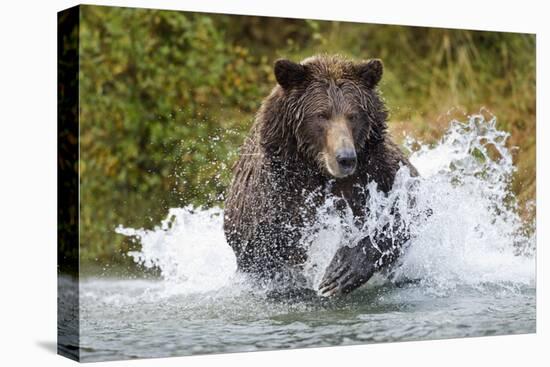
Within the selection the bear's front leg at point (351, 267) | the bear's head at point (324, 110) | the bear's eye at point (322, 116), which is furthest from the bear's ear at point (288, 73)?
the bear's front leg at point (351, 267)

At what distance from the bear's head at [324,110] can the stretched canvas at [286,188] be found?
0.05ft

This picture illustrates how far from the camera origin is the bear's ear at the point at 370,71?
25.4 ft

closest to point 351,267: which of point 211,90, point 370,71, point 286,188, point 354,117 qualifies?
point 286,188

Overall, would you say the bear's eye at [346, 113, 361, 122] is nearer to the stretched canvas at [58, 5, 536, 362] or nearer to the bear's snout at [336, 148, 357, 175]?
the stretched canvas at [58, 5, 536, 362]

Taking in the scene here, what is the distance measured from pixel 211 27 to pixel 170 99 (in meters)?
0.80

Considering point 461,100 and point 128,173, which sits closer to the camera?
point 128,173

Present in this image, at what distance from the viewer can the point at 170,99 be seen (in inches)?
365

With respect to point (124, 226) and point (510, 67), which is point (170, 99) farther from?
point (510, 67)

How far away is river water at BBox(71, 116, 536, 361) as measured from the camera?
288 inches

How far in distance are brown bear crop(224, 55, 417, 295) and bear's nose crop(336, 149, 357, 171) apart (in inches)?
4.9

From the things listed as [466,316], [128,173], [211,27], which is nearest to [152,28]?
[211,27]

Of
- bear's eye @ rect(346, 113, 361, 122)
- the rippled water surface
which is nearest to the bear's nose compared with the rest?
bear's eye @ rect(346, 113, 361, 122)

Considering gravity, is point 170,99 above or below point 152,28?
below

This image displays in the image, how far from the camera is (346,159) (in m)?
7.29
